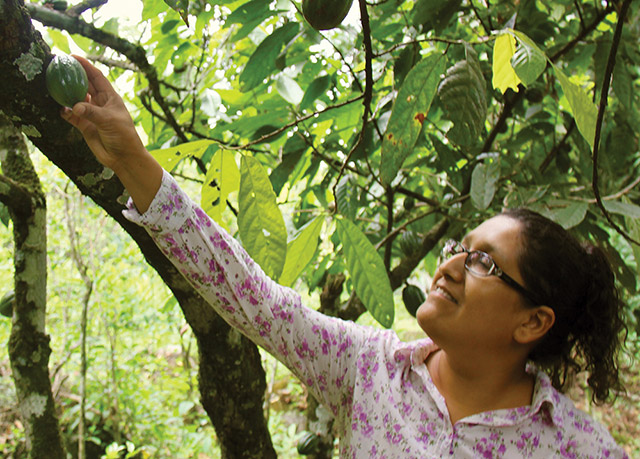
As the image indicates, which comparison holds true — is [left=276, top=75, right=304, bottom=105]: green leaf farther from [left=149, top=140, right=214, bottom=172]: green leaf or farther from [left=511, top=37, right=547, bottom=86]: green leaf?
[left=511, top=37, right=547, bottom=86]: green leaf

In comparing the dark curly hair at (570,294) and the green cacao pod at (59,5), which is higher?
the green cacao pod at (59,5)

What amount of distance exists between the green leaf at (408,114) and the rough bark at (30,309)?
741 millimetres

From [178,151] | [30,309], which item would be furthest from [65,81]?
[30,309]

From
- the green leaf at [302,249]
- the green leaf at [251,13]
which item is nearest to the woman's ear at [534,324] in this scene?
the green leaf at [302,249]

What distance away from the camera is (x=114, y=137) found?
639 millimetres

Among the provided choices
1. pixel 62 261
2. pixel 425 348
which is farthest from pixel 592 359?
pixel 62 261

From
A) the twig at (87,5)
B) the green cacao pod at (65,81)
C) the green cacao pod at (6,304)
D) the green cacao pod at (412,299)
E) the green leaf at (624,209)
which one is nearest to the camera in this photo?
the green cacao pod at (65,81)

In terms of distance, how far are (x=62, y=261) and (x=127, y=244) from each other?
56 cm

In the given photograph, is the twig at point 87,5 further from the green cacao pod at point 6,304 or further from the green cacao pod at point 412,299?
the green cacao pod at point 412,299

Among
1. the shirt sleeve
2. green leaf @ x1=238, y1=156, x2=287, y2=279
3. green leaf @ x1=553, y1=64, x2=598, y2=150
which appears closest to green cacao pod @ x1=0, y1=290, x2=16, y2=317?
the shirt sleeve

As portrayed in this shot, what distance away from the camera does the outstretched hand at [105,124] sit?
0.62 meters

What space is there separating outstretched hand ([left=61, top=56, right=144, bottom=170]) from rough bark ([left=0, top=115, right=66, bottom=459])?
438 millimetres

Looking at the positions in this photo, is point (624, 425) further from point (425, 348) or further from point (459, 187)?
point (425, 348)

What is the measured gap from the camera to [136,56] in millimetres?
1161
